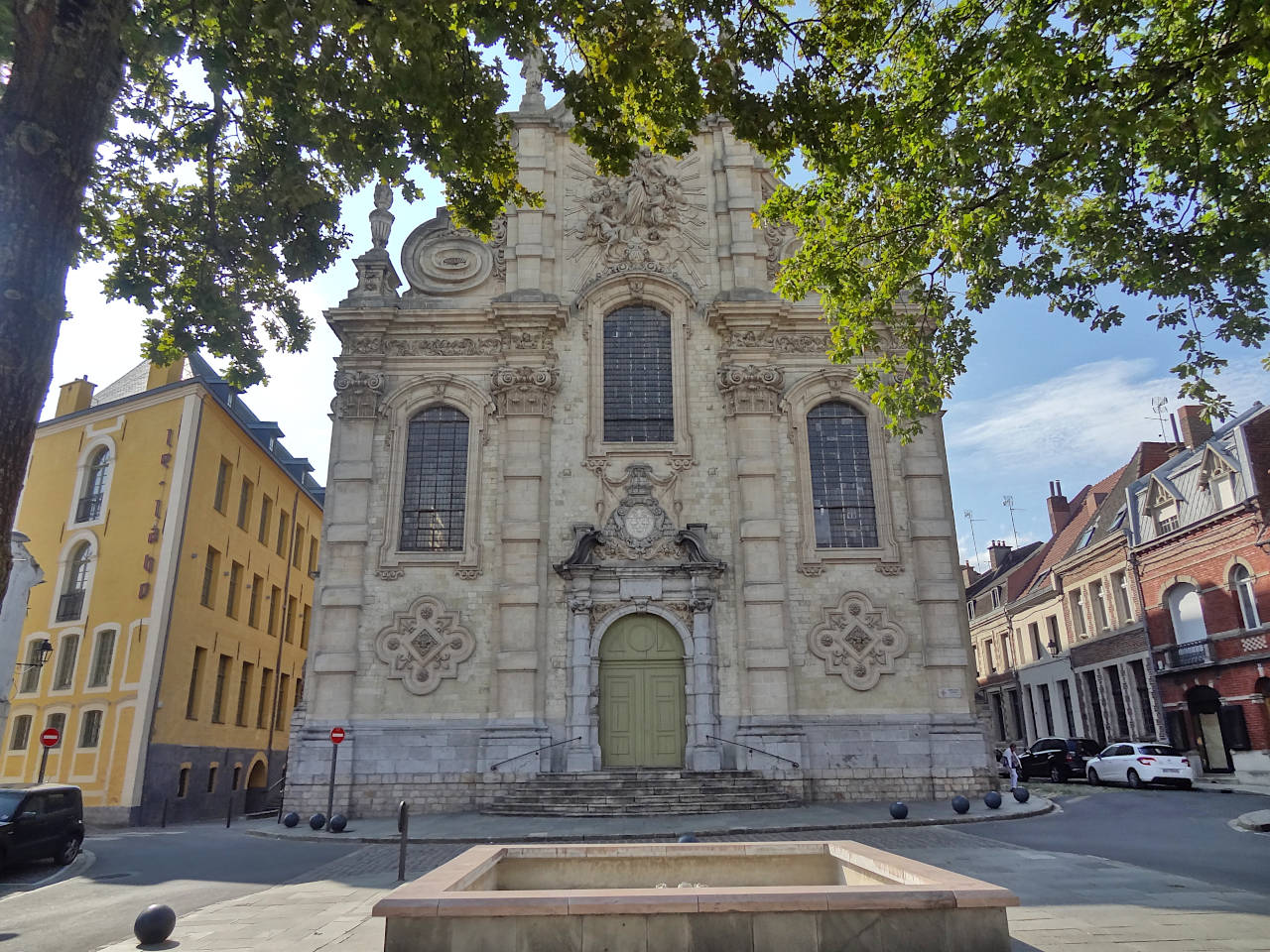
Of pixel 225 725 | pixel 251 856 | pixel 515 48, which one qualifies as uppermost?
pixel 515 48

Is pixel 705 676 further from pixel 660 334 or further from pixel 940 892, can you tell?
pixel 940 892

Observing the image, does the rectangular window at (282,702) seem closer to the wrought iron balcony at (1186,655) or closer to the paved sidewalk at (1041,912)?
the paved sidewalk at (1041,912)

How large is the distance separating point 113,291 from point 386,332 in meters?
12.2

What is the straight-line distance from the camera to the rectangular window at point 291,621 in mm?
31462

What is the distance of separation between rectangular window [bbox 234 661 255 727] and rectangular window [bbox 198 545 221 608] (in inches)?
133

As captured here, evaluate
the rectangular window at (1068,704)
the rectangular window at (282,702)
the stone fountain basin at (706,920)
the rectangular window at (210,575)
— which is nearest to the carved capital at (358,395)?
the rectangular window at (210,575)

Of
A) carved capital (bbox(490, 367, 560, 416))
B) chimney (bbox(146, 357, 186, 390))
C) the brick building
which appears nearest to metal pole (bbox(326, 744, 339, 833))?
carved capital (bbox(490, 367, 560, 416))

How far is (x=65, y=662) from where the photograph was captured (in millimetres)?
22359

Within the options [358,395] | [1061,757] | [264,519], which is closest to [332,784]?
[358,395]

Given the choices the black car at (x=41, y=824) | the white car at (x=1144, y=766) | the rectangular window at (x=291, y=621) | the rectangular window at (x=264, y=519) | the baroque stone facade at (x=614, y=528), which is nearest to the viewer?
the black car at (x=41, y=824)

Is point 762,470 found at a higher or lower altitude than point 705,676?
higher

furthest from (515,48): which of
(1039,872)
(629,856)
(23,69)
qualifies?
(1039,872)

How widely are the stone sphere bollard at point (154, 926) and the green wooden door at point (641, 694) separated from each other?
1298 centimetres

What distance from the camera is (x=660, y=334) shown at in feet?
75.8
